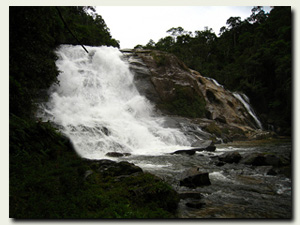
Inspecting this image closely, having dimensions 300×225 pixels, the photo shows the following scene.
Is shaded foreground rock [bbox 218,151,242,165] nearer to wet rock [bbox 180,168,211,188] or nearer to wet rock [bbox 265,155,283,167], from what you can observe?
wet rock [bbox 265,155,283,167]

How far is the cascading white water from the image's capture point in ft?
37.0

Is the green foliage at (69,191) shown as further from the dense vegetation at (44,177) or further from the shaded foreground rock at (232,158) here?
the shaded foreground rock at (232,158)

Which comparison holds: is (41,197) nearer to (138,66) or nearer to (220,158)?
(220,158)

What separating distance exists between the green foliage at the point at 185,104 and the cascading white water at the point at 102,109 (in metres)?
2.47

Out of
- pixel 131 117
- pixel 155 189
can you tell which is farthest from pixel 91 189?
pixel 131 117

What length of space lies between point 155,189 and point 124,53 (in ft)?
68.1

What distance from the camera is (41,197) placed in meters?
3.57

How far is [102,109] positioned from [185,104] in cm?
887

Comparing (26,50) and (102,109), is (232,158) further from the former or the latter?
(102,109)

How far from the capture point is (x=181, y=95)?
21.6 metres

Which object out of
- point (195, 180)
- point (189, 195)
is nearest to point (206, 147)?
point (195, 180)

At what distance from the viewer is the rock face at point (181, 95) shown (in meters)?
20.5

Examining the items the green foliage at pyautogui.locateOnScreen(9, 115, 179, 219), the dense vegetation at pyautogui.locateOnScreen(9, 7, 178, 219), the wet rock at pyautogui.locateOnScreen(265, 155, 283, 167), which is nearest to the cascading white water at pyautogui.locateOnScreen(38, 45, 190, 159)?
the dense vegetation at pyautogui.locateOnScreen(9, 7, 178, 219)

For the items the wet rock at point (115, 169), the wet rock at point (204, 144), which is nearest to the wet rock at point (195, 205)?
the wet rock at point (115, 169)
